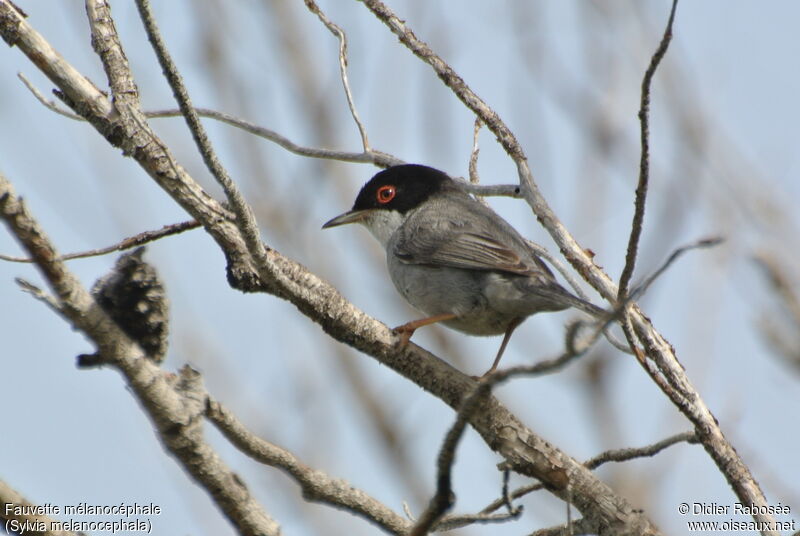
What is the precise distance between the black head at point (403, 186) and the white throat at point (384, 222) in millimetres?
48

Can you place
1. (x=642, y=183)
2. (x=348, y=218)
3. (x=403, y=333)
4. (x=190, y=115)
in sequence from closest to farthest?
1. (x=190, y=115)
2. (x=642, y=183)
3. (x=403, y=333)
4. (x=348, y=218)

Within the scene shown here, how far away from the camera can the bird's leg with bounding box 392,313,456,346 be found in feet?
12.6

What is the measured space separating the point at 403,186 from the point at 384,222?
31 centimetres

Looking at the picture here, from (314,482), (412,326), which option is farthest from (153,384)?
(412,326)

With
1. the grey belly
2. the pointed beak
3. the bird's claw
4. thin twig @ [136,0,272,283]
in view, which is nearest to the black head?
the pointed beak

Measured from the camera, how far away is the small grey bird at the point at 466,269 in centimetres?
506

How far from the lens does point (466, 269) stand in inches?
211

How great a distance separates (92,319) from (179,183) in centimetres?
83

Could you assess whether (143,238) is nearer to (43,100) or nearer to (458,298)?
(43,100)

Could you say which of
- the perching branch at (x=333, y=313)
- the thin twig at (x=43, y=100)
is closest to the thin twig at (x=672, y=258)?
the perching branch at (x=333, y=313)

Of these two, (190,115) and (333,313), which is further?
(333,313)

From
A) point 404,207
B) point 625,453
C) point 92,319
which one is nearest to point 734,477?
point 625,453

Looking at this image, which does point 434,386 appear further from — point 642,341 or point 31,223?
point 31,223

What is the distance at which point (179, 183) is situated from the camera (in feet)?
9.84
